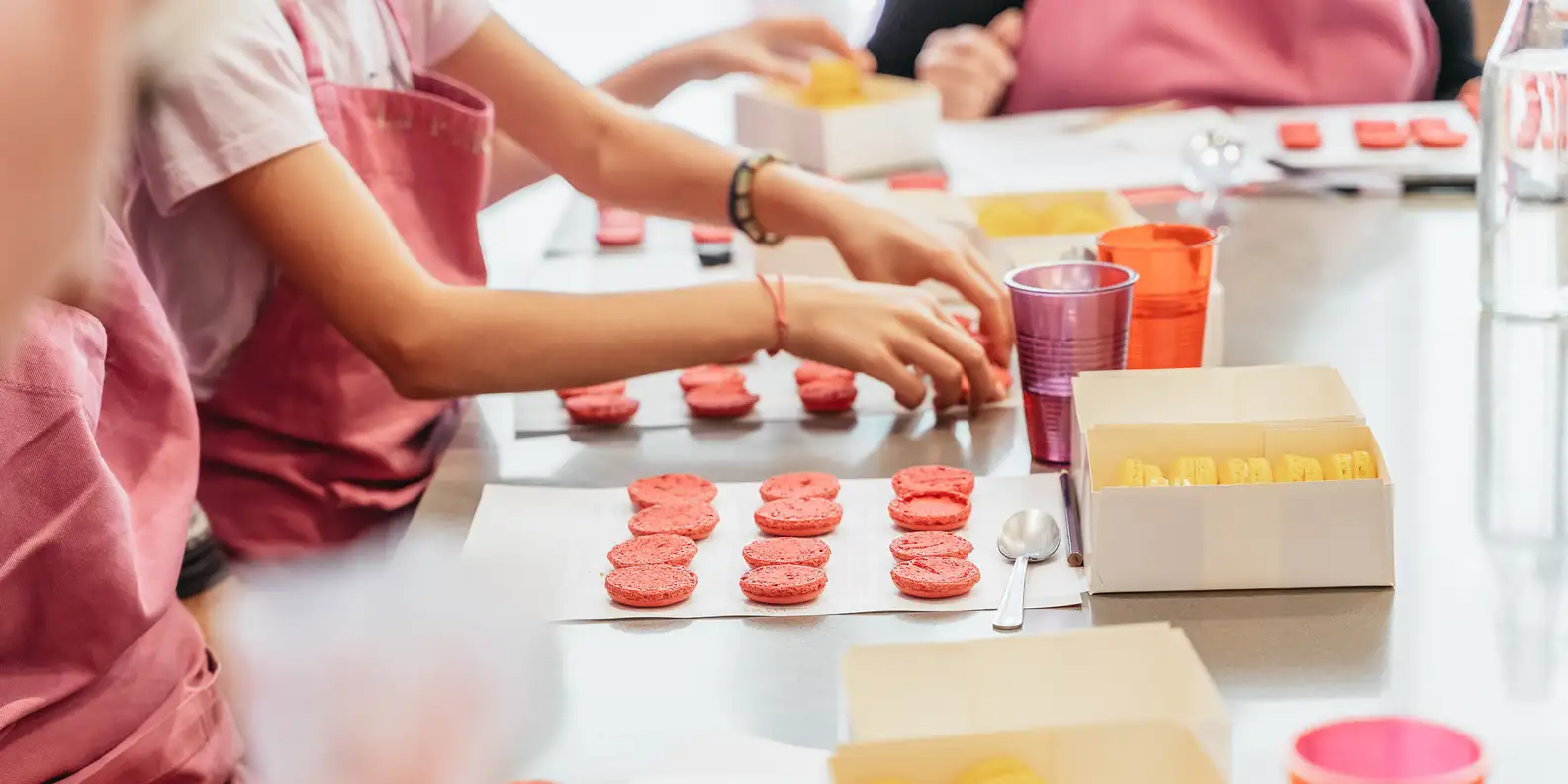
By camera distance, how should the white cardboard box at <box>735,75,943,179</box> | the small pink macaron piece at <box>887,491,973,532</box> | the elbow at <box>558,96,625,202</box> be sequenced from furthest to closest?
1. the white cardboard box at <box>735,75,943,179</box>
2. the elbow at <box>558,96,625,202</box>
3. the small pink macaron piece at <box>887,491,973,532</box>

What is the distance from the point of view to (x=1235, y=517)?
83cm

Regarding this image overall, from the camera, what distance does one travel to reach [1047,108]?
257 cm

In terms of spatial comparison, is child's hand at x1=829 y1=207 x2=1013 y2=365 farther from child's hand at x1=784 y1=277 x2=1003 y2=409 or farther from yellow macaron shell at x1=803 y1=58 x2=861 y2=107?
yellow macaron shell at x1=803 y1=58 x2=861 y2=107

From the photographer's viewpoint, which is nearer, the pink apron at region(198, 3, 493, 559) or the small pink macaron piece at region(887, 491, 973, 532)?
the small pink macaron piece at region(887, 491, 973, 532)

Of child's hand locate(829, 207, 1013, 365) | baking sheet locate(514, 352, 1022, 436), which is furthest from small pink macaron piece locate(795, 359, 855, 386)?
child's hand locate(829, 207, 1013, 365)

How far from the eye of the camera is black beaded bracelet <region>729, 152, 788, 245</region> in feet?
5.03

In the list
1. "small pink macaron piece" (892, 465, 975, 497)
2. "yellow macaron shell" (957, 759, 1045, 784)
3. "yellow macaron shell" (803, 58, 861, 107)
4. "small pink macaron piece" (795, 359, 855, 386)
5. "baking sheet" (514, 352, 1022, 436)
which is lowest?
"baking sheet" (514, 352, 1022, 436)

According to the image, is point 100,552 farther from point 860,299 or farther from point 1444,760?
point 1444,760

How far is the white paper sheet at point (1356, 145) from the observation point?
1.79 meters

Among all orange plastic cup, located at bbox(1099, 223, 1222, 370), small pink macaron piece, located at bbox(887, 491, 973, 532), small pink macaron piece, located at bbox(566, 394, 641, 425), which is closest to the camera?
small pink macaron piece, located at bbox(887, 491, 973, 532)

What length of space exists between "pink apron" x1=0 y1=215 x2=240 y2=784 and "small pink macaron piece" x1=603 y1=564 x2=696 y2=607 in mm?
284

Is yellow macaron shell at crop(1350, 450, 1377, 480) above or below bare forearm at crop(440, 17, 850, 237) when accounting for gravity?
below

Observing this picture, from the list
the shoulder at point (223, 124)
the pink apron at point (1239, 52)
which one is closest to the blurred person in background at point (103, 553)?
the shoulder at point (223, 124)

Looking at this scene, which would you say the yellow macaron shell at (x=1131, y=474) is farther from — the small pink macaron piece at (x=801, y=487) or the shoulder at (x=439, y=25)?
the shoulder at (x=439, y=25)
